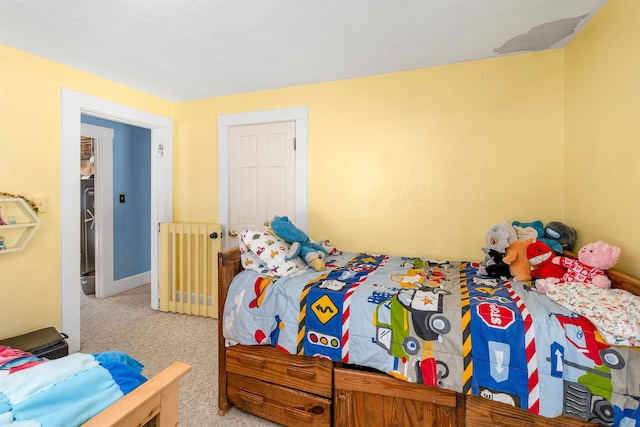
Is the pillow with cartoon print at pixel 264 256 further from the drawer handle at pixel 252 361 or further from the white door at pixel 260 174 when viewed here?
the white door at pixel 260 174

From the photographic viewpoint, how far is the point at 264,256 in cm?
182

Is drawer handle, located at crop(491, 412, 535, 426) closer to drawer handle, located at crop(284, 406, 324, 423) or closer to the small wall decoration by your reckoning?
drawer handle, located at crop(284, 406, 324, 423)

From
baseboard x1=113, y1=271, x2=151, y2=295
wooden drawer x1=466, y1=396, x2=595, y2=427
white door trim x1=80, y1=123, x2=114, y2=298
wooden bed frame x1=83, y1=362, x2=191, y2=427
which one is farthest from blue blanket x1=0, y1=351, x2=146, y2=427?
baseboard x1=113, y1=271, x2=151, y2=295

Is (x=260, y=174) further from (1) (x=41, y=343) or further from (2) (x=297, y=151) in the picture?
(1) (x=41, y=343)

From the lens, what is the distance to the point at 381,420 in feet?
4.80

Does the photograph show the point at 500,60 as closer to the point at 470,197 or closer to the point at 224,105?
the point at 470,197

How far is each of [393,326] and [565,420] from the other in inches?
29.8

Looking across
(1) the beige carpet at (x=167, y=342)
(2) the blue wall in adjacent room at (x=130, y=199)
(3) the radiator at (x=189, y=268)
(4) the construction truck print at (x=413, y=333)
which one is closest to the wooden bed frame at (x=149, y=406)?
(4) the construction truck print at (x=413, y=333)

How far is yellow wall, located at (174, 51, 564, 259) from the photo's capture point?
2.18 m

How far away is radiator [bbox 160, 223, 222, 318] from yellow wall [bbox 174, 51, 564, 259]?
1133 millimetres

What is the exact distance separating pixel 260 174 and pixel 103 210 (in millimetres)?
2270

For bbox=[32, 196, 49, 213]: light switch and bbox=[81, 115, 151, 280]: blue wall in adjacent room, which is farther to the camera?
bbox=[81, 115, 151, 280]: blue wall in adjacent room

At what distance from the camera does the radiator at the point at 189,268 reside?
10.1ft

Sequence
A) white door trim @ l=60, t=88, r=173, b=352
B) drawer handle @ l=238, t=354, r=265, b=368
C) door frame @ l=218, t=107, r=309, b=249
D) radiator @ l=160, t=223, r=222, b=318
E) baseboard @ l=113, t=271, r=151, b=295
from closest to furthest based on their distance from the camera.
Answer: drawer handle @ l=238, t=354, r=265, b=368, white door trim @ l=60, t=88, r=173, b=352, door frame @ l=218, t=107, r=309, b=249, radiator @ l=160, t=223, r=222, b=318, baseboard @ l=113, t=271, r=151, b=295
